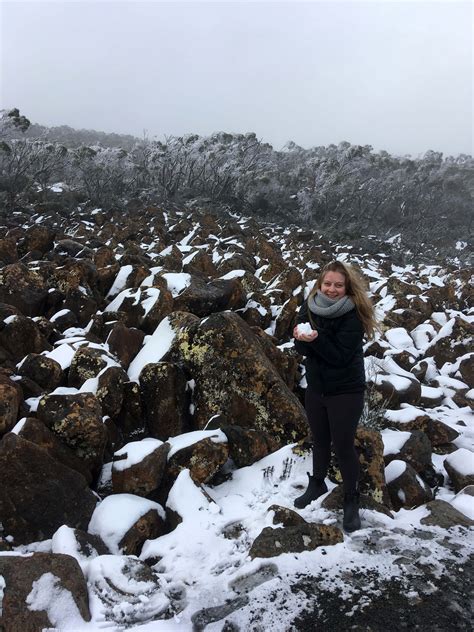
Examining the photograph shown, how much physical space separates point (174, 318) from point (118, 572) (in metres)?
2.93

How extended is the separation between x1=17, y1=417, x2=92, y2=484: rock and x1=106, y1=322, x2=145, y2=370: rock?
5.27ft

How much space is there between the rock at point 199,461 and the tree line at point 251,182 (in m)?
16.7

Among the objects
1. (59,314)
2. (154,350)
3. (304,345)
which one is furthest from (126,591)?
(59,314)

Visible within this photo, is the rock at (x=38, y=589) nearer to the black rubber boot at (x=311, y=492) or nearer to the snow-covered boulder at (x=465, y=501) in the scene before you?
the black rubber boot at (x=311, y=492)

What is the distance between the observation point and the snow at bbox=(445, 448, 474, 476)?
3564mm

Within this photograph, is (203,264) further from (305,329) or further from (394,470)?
(305,329)

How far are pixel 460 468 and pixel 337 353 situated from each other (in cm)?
191

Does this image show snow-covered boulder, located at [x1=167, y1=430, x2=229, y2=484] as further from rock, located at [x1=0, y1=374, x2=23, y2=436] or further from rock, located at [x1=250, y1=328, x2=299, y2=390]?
rock, located at [x1=250, y1=328, x2=299, y2=390]

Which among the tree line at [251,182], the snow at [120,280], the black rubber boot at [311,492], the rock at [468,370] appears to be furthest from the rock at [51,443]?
the tree line at [251,182]

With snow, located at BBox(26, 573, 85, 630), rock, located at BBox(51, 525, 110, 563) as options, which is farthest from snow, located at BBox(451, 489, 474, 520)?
snow, located at BBox(26, 573, 85, 630)

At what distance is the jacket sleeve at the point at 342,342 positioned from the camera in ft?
8.50

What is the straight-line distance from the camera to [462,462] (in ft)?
11.9

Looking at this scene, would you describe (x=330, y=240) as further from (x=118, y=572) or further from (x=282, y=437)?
(x=118, y=572)

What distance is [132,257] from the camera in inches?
336
